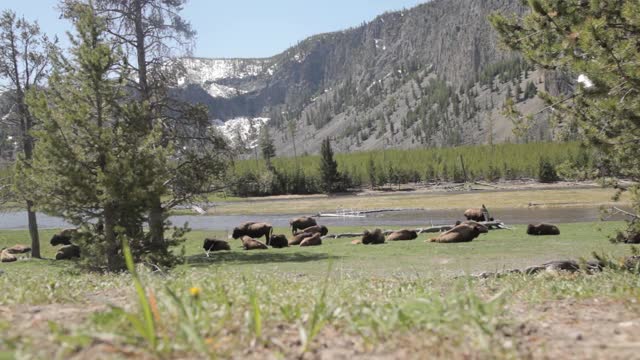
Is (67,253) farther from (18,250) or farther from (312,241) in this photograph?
(312,241)

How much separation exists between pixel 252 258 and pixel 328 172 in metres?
85.3

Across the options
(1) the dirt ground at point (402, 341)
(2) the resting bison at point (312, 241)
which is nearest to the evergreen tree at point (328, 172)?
(2) the resting bison at point (312, 241)

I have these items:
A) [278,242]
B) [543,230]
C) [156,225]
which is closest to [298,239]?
[278,242]

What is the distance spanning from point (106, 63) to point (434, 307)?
52.1ft

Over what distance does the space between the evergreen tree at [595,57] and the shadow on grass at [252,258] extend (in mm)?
12400

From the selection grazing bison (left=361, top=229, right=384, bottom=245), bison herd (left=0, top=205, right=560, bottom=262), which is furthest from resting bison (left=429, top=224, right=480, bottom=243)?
grazing bison (left=361, top=229, right=384, bottom=245)

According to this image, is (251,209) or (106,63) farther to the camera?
(251,209)

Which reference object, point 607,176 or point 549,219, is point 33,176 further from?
point 549,219

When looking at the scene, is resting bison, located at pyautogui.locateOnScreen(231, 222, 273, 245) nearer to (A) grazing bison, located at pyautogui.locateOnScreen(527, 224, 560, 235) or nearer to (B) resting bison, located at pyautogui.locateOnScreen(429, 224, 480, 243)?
(B) resting bison, located at pyautogui.locateOnScreen(429, 224, 480, 243)

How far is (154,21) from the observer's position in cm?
2780

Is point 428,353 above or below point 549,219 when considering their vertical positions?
above

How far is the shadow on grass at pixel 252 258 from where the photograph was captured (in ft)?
76.4

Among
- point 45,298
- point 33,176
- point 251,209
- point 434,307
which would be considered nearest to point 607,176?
point 434,307

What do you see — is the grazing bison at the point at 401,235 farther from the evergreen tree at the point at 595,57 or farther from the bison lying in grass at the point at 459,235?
the evergreen tree at the point at 595,57
